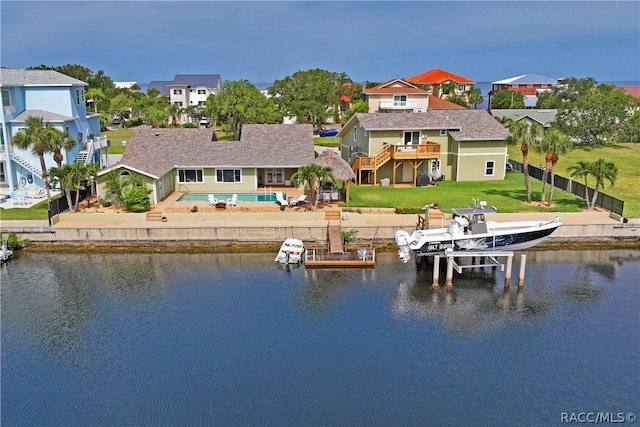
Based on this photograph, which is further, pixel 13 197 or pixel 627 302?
pixel 13 197

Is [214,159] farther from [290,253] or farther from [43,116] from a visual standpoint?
[290,253]

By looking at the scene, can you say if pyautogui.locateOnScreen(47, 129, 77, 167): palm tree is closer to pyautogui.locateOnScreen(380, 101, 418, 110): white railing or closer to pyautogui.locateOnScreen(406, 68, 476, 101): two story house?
pyautogui.locateOnScreen(380, 101, 418, 110): white railing

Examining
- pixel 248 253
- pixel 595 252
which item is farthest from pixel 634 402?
pixel 248 253

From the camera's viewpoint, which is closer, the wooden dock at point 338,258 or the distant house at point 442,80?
the wooden dock at point 338,258

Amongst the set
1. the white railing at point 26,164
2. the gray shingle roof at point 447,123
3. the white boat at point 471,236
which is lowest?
the white boat at point 471,236

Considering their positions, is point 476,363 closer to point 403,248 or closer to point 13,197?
point 403,248

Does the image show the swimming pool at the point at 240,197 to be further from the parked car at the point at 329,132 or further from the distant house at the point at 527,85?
the distant house at the point at 527,85

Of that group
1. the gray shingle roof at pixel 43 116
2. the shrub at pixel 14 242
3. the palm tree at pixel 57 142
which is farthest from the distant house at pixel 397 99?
the shrub at pixel 14 242
